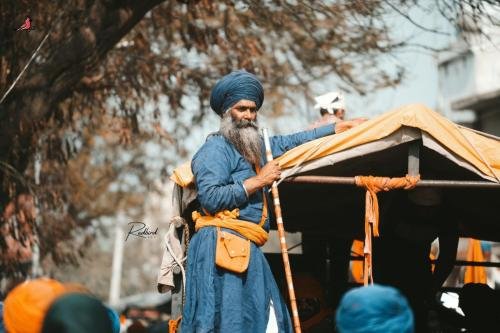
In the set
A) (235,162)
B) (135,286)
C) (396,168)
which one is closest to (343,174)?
(396,168)

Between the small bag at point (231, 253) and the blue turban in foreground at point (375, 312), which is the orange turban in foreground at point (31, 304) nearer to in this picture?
the blue turban in foreground at point (375, 312)

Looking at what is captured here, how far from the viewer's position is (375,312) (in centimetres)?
423

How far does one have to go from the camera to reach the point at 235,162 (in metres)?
6.56

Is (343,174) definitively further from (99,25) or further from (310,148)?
(99,25)

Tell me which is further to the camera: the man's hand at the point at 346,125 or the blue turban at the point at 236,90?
the man's hand at the point at 346,125

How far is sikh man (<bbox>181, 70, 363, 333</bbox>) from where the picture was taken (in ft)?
20.5

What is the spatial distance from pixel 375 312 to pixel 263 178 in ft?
7.40

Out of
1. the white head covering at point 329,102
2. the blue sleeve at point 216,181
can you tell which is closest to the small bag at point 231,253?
the blue sleeve at point 216,181

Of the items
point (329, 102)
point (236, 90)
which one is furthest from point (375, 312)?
point (329, 102)

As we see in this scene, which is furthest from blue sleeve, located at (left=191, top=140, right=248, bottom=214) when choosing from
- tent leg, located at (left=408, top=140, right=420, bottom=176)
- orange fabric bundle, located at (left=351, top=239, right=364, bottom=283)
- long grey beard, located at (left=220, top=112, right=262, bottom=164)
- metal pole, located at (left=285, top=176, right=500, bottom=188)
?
orange fabric bundle, located at (left=351, top=239, right=364, bottom=283)

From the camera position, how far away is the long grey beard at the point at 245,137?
6.59 metres

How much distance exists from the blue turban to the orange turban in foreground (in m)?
2.61

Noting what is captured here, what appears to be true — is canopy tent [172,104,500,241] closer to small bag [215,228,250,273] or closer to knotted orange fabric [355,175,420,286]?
knotted orange fabric [355,175,420,286]

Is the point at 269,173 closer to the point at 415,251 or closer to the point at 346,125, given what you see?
the point at 346,125
